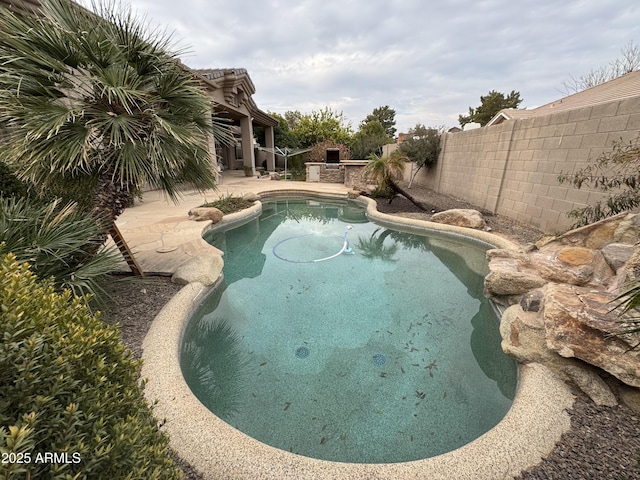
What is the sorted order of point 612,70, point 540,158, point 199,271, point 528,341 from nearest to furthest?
1. point 528,341
2. point 199,271
3. point 540,158
4. point 612,70

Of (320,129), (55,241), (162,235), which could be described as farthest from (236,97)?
(55,241)

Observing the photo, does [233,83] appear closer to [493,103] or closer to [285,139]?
[285,139]

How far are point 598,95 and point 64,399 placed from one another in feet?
55.3

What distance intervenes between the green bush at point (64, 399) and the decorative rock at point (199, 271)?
120 inches

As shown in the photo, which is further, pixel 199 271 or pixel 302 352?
pixel 199 271

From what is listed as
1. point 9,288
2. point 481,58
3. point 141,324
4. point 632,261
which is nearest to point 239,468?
point 9,288

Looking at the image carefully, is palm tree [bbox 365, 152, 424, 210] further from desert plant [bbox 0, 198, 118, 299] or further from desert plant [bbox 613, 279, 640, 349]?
desert plant [bbox 0, 198, 118, 299]

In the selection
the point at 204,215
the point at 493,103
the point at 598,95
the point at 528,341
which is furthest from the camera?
the point at 493,103

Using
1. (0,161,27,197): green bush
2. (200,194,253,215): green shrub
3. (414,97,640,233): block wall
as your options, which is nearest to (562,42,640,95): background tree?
(414,97,640,233): block wall

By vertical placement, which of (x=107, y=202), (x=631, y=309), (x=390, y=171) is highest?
(x=390, y=171)

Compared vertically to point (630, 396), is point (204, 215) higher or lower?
higher

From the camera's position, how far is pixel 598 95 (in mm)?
10812

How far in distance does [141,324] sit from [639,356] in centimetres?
468

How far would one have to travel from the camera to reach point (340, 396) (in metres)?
2.71
